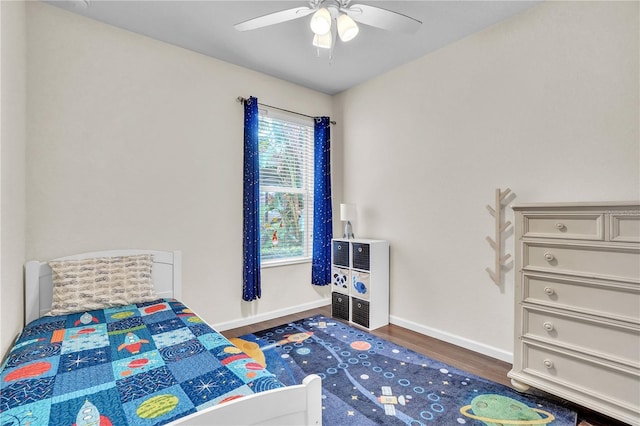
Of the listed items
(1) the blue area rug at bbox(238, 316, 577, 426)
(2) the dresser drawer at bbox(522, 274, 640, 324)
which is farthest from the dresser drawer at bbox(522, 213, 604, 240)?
(1) the blue area rug at bbox(238, 316, 577, 426)

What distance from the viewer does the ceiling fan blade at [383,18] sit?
72.2 inches

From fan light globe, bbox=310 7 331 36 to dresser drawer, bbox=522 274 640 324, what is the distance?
1966mm

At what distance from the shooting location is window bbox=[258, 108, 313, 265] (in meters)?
3.46

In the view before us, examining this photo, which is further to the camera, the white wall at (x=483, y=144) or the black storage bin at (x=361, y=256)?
the black storage bin at (x=361, y=256)

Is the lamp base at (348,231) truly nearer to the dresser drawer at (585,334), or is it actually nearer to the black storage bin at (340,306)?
the black storage bin at (340,306)

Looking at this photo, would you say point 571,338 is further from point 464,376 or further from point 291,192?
point 291,192

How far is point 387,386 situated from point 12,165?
2.69 m

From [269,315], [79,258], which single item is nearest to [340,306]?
[269,315]

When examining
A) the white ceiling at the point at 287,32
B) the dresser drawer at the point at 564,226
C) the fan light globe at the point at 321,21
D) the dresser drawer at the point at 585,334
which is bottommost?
the dresser drawer at the point at 585,334

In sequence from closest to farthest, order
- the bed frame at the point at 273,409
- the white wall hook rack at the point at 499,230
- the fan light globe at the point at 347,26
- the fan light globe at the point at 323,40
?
1. the bed frame at the point at 273,409
2. the fan light globe at the point at 347,26
3. the fan light globe at the point at 323,40
4. the white wall hook rack at the point at 499,230

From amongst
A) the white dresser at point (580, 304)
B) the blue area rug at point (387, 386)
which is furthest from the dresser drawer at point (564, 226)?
the blue area rug at point (387, 386)

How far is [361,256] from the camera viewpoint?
3.25 metres

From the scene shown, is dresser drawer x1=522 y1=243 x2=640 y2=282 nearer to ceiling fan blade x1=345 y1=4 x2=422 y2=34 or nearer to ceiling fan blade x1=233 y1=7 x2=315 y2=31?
ceiling fan blade x1=345 y1=4 x2=422 y2=34

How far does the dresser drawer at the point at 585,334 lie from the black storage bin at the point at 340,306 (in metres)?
1.74
